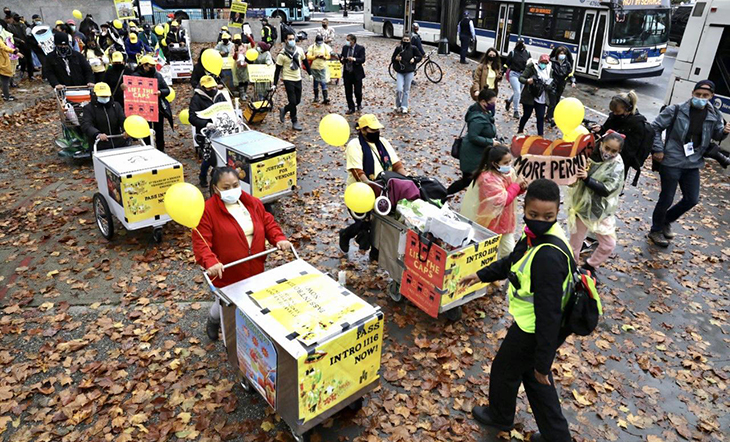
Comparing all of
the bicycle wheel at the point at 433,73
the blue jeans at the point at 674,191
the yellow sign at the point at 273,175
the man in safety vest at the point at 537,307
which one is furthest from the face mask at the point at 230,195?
the bicycle wheel at the point at 433,73

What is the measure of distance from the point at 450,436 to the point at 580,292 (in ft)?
6.02

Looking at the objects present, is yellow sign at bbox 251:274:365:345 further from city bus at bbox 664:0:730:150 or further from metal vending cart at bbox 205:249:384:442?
city bus at bbox 664:0:730:150

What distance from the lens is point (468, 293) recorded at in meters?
5.54

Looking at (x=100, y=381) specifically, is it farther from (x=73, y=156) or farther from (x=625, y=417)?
(x=73, y=156)

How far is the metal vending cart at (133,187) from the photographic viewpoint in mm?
6695

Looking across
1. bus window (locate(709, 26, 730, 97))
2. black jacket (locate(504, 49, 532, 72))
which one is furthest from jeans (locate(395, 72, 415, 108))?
bus window (locate(709, 26, 730, 97))

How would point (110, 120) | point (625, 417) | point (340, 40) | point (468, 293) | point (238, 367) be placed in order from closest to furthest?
point (238, 367) → point (625, 417) → point (468, 293) → point (110, 120) → point (340, 40)

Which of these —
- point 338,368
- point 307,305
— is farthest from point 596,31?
point 338,368

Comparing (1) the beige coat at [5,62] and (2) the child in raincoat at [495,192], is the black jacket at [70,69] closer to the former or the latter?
(1) the beige coat at [5,62]

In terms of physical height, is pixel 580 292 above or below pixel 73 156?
above

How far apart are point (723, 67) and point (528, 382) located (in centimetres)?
1177

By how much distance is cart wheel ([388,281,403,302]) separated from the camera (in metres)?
6.04

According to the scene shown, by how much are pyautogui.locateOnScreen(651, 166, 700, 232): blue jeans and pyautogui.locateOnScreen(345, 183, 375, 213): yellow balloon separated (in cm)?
490

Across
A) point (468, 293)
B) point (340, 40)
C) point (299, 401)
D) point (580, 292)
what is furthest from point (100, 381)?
point (340, 40)
